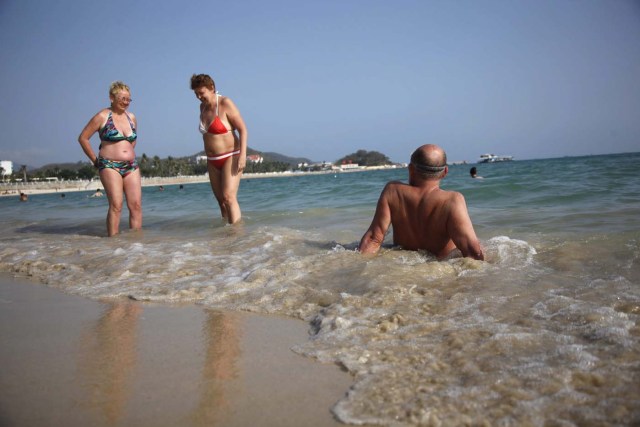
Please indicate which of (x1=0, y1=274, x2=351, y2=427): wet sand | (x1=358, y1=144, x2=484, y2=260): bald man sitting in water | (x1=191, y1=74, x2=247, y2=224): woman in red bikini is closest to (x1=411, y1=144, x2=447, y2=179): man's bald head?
(x1=358, y1=144, x2=484, y2=260): bald man sitting in water

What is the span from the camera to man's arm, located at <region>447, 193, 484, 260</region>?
128 inches

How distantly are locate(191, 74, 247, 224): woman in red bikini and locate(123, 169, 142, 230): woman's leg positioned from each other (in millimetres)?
1004

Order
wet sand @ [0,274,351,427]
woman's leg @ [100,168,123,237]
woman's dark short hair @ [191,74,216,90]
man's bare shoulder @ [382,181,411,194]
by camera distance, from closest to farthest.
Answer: wet sand @ [0,274,351,427] < man's bare shoulder @ [382,181,411,194] < woman's dark short hair @ [191,74,216,90] < woman's leg @ [100,168,123,237]

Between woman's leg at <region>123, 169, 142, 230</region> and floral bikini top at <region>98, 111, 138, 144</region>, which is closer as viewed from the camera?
floral bikini top at <region>98, 111, 138, 144</region>

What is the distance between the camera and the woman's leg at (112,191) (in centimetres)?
579

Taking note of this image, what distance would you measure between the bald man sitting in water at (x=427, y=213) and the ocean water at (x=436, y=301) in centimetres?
16

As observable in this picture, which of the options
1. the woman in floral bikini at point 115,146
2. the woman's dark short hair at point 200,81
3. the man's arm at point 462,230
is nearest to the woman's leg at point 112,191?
the woman in floral bikini at point 115,146

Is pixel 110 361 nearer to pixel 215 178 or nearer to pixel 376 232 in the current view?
pixel 376 232

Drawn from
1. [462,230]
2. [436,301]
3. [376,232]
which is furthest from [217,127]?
[436,301]

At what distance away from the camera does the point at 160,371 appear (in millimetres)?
1737

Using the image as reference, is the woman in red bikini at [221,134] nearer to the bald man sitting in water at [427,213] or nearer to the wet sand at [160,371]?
the bald man sitting in water at [427,213]

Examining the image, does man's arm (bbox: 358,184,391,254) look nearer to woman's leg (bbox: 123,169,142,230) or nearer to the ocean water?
the ocean water

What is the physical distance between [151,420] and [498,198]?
945 cm

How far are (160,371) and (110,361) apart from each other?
0.26 m
